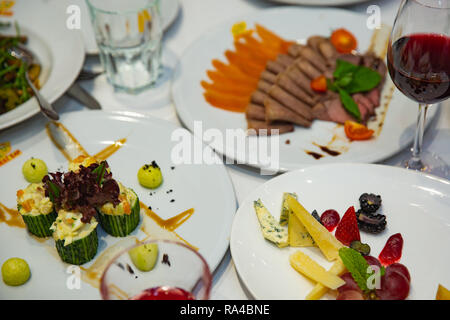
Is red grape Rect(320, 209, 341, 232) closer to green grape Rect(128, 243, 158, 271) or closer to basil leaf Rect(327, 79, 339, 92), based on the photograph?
green grape Rect(128, 243, 158, 271)

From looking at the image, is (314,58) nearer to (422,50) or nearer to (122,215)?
(422,50)

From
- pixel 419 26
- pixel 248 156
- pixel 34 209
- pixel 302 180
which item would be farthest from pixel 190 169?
pixel 419 26

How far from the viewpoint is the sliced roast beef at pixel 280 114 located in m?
2.10

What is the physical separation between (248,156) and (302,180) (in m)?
0.25

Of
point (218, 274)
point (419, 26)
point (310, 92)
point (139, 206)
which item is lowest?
point (218, 274)

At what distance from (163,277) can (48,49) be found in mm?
1534

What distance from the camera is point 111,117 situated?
6.95 feet

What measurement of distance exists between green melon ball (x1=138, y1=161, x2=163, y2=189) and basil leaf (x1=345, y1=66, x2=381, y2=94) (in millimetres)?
924

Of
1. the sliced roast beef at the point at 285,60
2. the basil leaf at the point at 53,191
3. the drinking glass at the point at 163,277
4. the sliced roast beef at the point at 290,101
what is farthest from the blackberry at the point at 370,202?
the basil leaf at the point at 53,191

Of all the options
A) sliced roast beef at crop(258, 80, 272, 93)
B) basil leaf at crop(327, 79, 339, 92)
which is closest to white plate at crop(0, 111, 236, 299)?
sliced roast beef at crop(258, 80, 272, 93)

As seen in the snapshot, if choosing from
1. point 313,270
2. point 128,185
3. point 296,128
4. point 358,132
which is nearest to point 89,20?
point 128,185
